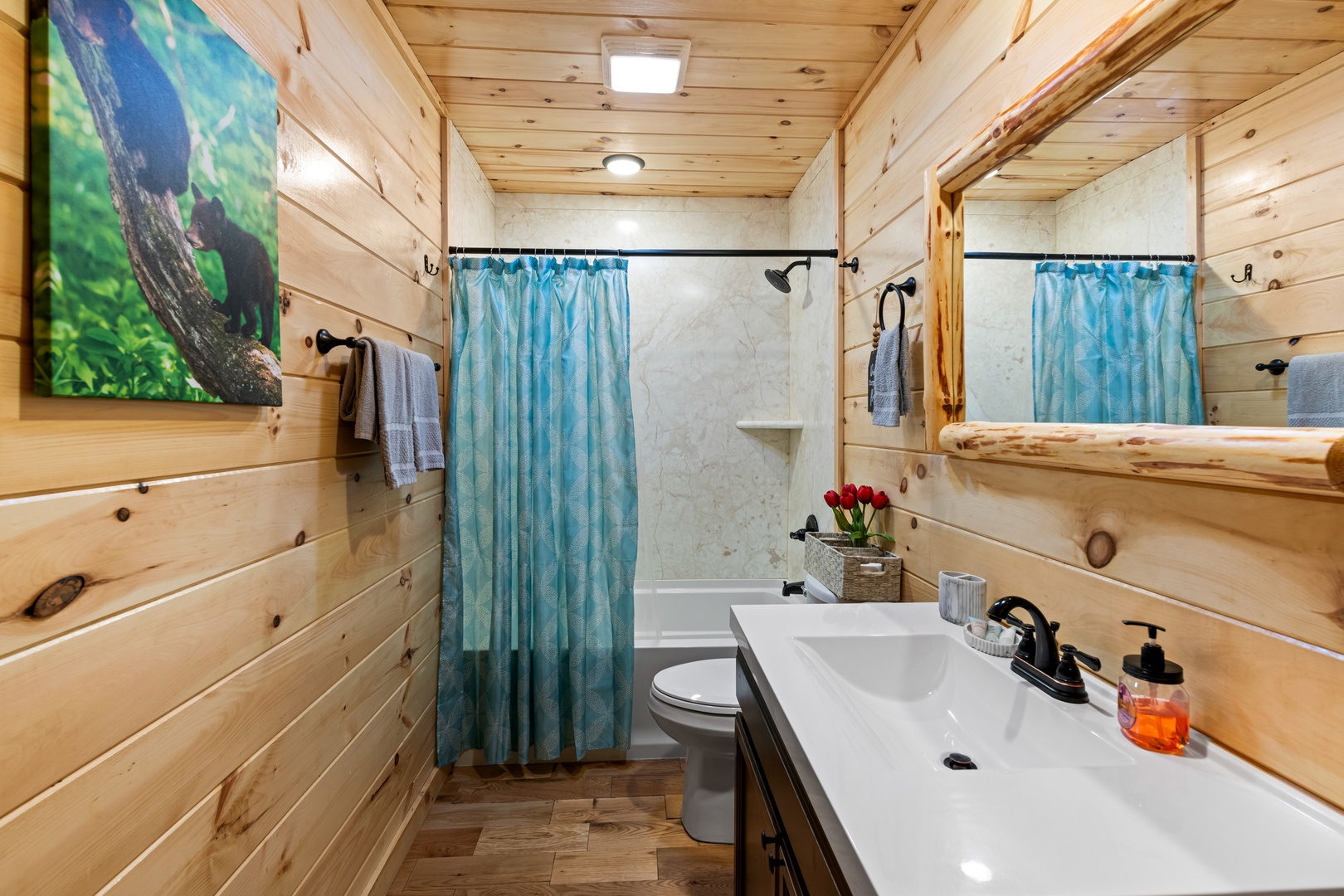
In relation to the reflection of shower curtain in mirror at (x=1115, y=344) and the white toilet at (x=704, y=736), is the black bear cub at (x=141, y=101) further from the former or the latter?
the white toilet at (x=704, y=736)

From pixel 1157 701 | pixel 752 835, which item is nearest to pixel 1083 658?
pixel 1157 701

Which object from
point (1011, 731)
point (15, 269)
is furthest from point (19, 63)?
point (1011, 731)

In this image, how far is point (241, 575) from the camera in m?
1.04

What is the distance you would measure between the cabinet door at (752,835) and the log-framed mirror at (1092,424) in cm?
76

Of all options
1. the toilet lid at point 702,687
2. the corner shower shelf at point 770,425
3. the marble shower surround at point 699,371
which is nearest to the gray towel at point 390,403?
the toilet lid at point 702,687

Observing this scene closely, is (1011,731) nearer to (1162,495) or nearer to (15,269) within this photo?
(1162,495)

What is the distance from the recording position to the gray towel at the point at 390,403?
4.63 ft

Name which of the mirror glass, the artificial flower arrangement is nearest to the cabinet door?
the artificial flower arrangement

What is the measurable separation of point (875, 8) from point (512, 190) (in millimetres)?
1864

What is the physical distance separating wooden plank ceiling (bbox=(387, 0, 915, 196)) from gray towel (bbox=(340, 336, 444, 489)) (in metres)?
0.95

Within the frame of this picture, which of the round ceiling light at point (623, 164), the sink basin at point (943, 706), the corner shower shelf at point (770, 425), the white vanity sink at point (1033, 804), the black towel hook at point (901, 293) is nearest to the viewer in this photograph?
the white vanity sink at point (1033, 804)

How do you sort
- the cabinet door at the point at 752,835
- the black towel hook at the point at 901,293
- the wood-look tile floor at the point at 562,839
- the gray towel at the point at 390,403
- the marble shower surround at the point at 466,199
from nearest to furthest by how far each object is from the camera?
the cabinet door at the point at 752,835, the gray towel at the point at 390,403, the black towel hook at the point at 901,293, the wood-look tile floor at the point at 562,839, the marble shower surround at the point at 466,199

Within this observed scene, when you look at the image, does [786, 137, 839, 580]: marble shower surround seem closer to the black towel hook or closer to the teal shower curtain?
the black towel hook

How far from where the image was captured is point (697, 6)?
1.66 metres
